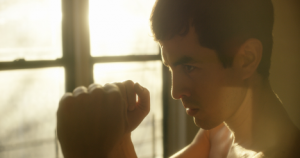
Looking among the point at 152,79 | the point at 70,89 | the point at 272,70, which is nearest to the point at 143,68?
the point at 152,79

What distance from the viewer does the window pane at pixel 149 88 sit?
1.55m

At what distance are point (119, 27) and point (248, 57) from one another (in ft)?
3.27

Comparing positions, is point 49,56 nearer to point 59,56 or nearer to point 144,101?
point 59,56

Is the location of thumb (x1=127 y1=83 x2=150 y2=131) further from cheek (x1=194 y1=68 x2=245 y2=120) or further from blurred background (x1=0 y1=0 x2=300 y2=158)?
blurred background (x1=0 y1=0 x2=300 y2=158)

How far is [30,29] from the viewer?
1.24 m

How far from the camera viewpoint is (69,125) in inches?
24.2

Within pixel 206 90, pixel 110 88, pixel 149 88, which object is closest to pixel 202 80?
pixel 206 90

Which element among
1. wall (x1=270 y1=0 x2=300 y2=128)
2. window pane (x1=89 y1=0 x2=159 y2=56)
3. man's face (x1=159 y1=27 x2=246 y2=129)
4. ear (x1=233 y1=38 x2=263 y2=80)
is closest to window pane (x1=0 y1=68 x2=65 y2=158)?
window pane (x1=89 y1=0 x2=159 y2=56)

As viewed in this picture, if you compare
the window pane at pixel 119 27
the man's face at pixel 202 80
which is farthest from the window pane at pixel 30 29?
the man's face at pixel 202 80

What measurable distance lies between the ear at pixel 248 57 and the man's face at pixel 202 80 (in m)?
0.02

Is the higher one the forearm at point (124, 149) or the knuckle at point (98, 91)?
the knuckle at point (98, 91)

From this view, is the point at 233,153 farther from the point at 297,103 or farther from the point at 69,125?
the point at 297,103

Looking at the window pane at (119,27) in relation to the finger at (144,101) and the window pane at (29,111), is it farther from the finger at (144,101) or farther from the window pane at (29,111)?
the finger at (144,101)

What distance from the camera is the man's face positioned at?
26.3 inches
